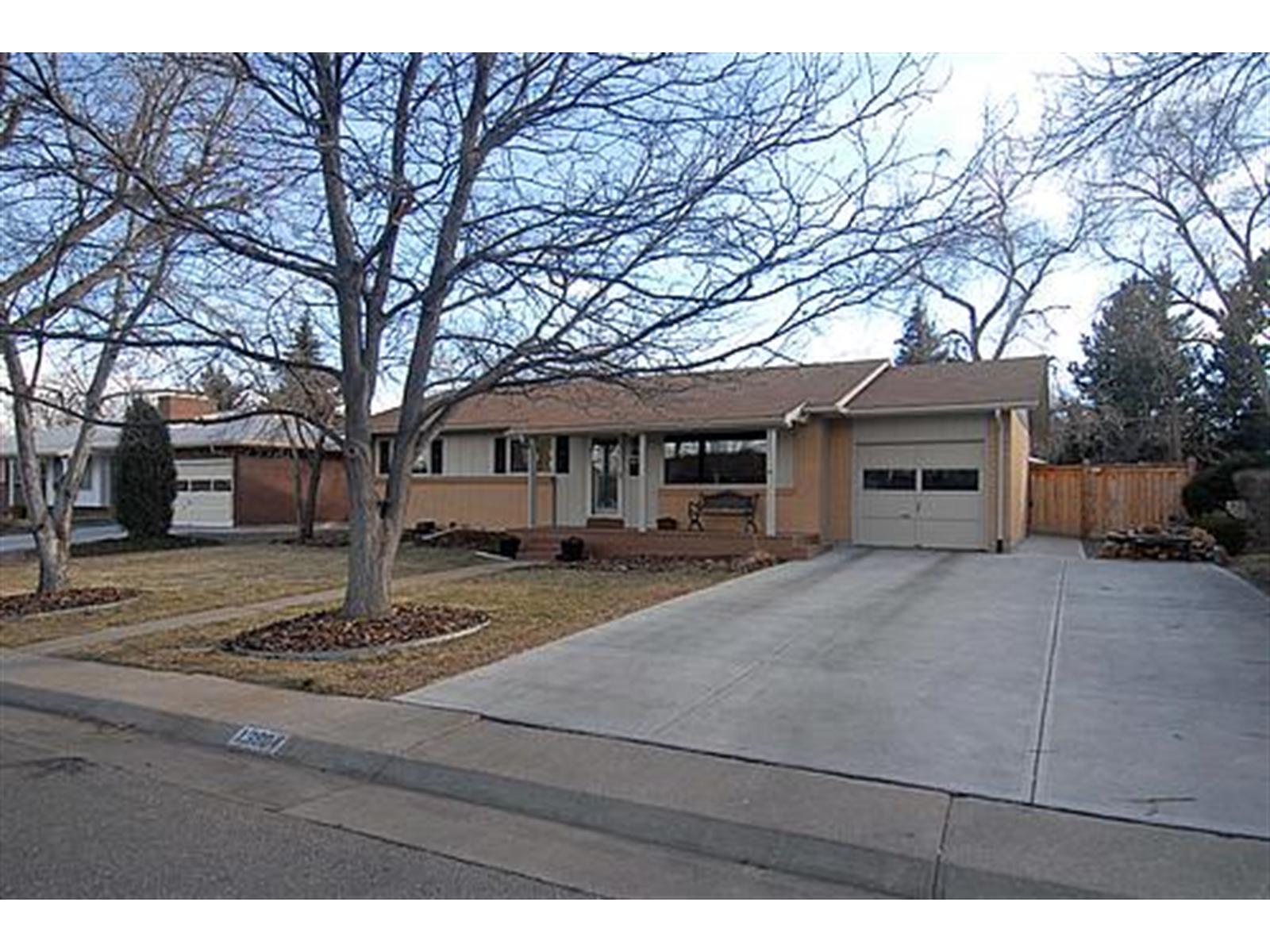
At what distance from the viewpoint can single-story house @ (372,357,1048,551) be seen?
17.5 m

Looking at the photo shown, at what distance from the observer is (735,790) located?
199 inches

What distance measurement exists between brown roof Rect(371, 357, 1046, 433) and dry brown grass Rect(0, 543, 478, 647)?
358cm

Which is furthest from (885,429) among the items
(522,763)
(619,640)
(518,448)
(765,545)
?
(522,763)

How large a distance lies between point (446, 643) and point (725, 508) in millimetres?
9855

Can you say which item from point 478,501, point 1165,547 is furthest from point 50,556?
point 1165,547

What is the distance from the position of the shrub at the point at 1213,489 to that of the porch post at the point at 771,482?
32.6 feet

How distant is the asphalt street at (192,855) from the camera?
12.9 feet

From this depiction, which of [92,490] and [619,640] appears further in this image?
[92,490]

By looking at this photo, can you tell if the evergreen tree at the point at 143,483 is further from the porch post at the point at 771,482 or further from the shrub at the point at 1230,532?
the shrub at the point at 1230,532

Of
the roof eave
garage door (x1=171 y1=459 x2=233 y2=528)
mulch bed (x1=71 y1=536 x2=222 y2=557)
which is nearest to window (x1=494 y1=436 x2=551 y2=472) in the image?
the roof eave

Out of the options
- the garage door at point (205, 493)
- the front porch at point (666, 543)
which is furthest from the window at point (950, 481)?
the garage door at point (205, 493)
